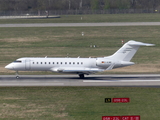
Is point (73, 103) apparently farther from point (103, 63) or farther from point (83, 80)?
point (103, 63)

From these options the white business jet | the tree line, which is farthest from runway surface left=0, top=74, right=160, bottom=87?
the tree line

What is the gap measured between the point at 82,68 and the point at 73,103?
1169 centimetres

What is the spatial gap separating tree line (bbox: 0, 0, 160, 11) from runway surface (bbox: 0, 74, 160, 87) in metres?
118

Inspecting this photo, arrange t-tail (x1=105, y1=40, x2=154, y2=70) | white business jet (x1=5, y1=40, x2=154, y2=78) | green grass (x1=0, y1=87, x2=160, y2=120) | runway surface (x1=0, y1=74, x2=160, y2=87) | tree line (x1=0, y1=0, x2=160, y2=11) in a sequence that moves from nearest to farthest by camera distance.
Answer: green grass (x1=0, y1=87, x2=160, y2=120) < runway surface (x1=0, y1=74, x2=160, y2=87) < white business jet (x1=5, y1=40, x2=154, y2=78) < t-tail (x1=105, y1=40, x2=154, y2=70) < tree line (x1=0, y1=0, x2=160, y2=11)

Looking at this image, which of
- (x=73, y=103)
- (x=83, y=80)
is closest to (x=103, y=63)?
(x=83, y=80)

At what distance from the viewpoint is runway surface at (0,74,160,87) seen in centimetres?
3753

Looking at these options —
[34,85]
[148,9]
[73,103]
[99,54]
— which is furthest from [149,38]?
[148,9]

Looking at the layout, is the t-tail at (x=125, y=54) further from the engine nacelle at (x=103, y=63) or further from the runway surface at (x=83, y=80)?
the runway surface at (x=83, y=80)

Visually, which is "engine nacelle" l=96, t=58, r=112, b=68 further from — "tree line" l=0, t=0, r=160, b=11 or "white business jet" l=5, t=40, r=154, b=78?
"tree line" l=0, t=0, r=160, b=11

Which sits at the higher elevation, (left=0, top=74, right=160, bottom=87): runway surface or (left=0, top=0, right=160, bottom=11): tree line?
(left=0, top=0, right=160, bottom=11): tree line

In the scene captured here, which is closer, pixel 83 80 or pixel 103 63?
pixel 83 80

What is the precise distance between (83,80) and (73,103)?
430 inches

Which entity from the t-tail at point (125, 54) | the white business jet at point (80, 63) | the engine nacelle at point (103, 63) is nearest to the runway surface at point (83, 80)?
the white business jet at point (80, 63)

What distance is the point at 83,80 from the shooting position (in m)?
40.1
